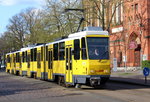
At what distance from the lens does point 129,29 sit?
50.5m

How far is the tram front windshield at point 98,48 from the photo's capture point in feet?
63.2

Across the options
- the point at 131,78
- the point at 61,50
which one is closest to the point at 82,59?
the point at 61,50

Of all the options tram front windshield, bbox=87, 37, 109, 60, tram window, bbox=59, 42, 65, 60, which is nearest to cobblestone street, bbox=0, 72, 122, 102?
tram front windshield, bbox=87, 37, 109, 60

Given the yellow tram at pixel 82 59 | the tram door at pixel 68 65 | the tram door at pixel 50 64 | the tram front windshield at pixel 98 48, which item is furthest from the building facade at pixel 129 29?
the tram front windshield at pixel 98 48

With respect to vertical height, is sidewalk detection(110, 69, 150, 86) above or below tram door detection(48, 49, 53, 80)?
below

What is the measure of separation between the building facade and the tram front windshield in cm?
2141

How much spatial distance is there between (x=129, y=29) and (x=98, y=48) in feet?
105

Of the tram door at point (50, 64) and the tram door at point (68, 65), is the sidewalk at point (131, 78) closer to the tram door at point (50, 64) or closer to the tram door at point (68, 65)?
the tram door at point (50, 64)

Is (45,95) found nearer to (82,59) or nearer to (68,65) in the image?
(82,59)

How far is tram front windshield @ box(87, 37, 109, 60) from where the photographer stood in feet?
63.2

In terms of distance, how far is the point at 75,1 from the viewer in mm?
43531

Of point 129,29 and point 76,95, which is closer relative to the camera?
point 76,95

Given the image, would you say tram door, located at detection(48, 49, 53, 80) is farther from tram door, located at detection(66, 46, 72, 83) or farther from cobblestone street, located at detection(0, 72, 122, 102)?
cobblestone street, located at detection(0, 72, 122, 102)

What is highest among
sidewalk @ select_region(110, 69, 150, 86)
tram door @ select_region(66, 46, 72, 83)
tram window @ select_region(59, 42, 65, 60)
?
tram window @ select_region(59, 42, 65, 60)
